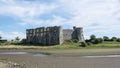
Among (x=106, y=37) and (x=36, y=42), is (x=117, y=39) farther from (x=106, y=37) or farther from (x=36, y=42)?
(x=36, y=42)

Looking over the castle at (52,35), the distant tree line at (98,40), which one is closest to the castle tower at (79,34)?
the castle at (52,35)

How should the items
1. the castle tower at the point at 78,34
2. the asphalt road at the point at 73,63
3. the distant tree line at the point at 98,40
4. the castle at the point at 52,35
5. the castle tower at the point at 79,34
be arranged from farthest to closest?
the castle tower at the point at 78,34 < the castle tower at the point at 79,34 < the castle at the point at 52,35 < the distant tree line at the point at 98,40 < the asphalt road at the point at 73,63

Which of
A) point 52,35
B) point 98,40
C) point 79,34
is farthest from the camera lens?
point 79,34

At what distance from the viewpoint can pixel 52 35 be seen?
388ft

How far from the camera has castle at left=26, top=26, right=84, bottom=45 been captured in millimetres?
114938

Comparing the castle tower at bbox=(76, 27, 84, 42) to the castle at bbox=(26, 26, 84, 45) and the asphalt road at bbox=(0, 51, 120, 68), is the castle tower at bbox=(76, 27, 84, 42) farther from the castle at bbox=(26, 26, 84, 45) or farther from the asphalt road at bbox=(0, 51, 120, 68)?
the asphalt road at bbox=(0, 51, 120, 68)

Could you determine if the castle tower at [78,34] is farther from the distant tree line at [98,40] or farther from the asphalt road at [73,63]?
the asphalt road at [73,63]

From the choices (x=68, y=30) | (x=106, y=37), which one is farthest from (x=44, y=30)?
(x=106, y=37)

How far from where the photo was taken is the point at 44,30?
125250 mm

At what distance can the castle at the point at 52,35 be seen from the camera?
114938mm

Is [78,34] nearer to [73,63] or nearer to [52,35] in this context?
[52,35]

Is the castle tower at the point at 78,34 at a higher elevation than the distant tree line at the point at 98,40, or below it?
higher

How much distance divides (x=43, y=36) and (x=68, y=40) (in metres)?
12.7

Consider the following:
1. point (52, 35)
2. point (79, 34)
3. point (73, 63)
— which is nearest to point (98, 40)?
point (52, 35)
